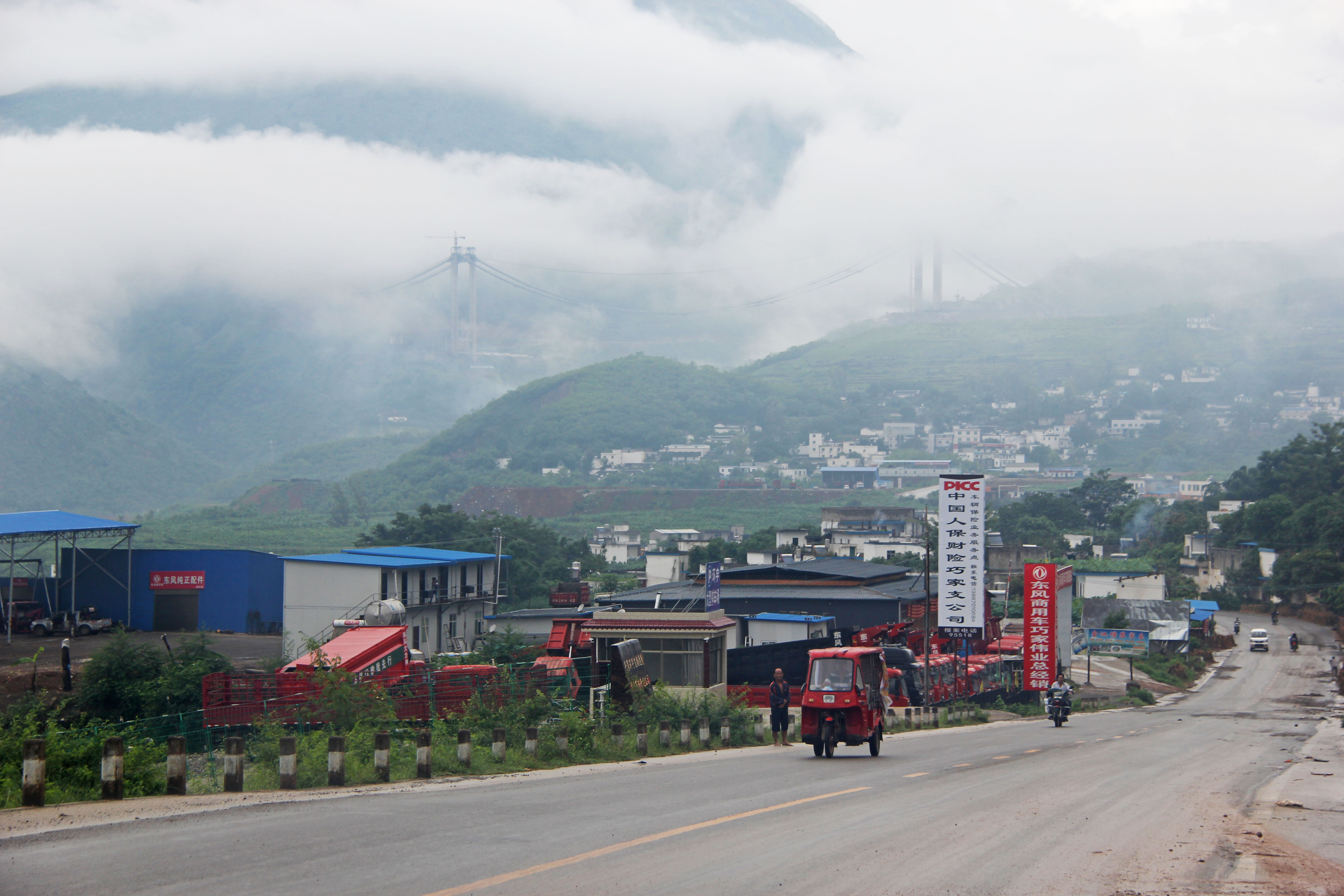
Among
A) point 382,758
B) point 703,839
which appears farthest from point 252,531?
point 703,839

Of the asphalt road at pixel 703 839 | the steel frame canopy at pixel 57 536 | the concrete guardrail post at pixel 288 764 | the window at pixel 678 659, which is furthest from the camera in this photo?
the steel frame canopy at pixel 57 536

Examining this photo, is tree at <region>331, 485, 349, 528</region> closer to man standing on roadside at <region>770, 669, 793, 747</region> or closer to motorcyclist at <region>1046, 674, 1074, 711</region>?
motorcyclist at <region>1046, 674, 1074, 711</region>

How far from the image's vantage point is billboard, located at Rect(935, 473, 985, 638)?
42781mm

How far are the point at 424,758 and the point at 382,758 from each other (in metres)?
0.78

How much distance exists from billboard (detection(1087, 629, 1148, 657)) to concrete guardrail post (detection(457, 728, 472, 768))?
57.9 metres

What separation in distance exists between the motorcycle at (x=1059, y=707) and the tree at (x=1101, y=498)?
121402mm

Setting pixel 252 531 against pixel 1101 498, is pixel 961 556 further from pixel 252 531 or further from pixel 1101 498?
pixel 252 531

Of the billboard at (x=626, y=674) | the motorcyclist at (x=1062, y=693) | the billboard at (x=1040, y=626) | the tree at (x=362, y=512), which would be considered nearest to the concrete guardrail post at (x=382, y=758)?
the billboard at (x=626, y=674)

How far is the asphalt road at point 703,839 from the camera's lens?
955cm

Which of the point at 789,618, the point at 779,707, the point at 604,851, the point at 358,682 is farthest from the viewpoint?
the point at 789,618

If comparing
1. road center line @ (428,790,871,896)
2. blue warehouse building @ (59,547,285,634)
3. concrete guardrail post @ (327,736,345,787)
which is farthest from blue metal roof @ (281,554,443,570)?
road center line @ (428,790,871,896)

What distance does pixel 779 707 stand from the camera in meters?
23.7

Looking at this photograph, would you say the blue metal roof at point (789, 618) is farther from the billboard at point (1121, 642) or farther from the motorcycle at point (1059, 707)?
the billboard at point (1121, 642)

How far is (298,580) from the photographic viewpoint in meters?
Answer: 56.9
